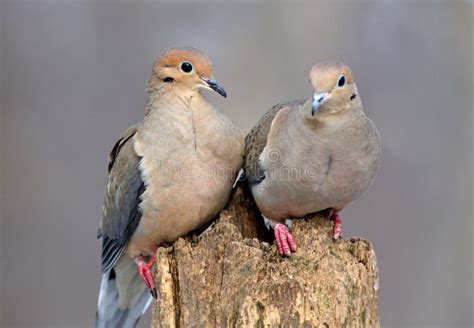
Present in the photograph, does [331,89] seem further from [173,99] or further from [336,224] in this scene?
[173,99]

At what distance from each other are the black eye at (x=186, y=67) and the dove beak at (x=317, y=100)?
2.49 ft

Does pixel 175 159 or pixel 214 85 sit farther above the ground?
pixel 214 85

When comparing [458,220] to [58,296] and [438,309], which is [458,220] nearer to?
[438,309]

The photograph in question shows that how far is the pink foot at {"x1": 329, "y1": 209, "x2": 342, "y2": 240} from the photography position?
4371 mm

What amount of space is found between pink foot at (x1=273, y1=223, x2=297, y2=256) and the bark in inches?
1.5

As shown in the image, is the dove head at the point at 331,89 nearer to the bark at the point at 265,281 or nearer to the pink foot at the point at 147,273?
the bark at the point at 265,281

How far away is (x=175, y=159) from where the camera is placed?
4570 millimetres

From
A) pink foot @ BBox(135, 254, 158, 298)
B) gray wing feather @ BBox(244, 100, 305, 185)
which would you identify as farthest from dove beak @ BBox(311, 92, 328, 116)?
pink foot @ BBox(135, 254, 158, 298)

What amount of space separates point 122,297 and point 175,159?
125cm

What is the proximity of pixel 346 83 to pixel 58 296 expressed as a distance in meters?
4.37

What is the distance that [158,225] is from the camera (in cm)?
470

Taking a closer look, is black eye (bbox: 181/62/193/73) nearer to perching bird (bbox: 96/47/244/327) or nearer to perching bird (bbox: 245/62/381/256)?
perching bird (bbox: 96/47/244/327)

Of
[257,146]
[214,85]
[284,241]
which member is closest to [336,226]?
[284,241]

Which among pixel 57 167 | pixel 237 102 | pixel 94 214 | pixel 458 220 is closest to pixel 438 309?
pixel 458 220
